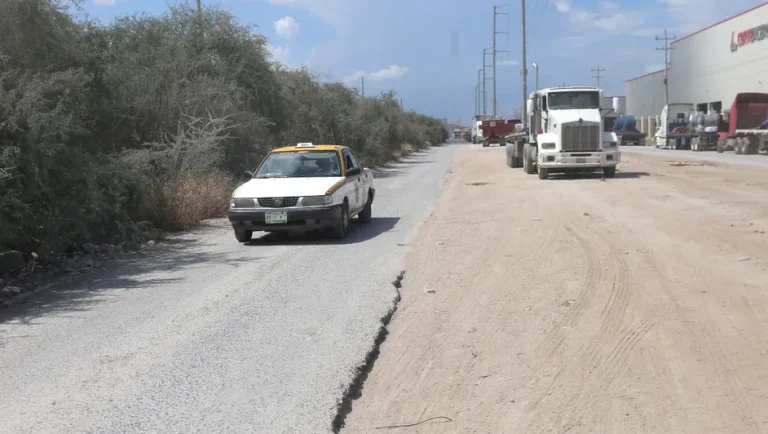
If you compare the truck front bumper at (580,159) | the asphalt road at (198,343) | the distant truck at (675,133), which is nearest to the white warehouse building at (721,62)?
the distant truck at (675,133)

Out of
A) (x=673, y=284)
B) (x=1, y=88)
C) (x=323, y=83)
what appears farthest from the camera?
(x=323, y=83)

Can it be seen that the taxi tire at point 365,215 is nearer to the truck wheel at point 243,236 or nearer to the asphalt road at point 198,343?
the truck wheel at point 243,236

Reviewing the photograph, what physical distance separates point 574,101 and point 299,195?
54.0 feet

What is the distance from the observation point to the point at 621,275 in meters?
9.28

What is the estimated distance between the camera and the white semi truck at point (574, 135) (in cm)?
2566

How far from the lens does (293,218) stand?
12.6m

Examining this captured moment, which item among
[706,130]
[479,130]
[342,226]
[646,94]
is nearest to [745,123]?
[706,130]

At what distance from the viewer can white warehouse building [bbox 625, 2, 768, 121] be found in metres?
61.7

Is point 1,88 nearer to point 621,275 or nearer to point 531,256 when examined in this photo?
point 531,256

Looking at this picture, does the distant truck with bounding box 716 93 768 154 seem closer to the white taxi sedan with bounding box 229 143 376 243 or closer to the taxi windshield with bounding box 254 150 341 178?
the white taxi sedan with bounding box 229 143 376 243

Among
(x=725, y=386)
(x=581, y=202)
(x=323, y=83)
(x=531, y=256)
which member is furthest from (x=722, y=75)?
(x=725, y=386)

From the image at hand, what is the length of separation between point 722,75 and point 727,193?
56.6 metres

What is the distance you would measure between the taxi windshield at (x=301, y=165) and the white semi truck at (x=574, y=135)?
13.2m

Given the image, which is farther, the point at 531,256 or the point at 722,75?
the point at 722,75
